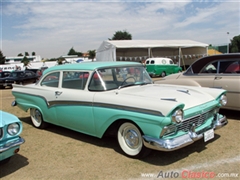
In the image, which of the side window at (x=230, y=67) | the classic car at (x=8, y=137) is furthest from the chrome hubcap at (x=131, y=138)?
the side window at (x=230, y=67)

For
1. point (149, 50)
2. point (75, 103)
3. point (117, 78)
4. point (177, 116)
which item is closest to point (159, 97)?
point (177, 116)

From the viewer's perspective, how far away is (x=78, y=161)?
3.98m

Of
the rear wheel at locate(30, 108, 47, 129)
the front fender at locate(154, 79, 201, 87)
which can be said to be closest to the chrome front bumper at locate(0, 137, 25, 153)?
the rear wheel at locate(30, 108, 47, 129)

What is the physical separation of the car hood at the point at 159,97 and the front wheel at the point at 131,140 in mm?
388

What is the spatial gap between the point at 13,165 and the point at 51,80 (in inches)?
82.2

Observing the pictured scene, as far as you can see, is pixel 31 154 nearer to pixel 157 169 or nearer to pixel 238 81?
pixel 157 169

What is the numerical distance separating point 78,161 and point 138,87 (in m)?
1.70

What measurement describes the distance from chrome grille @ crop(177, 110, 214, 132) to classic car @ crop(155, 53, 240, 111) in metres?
1.94

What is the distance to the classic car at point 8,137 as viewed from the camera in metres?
3.37

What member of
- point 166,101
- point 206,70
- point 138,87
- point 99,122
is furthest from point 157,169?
point 206,70

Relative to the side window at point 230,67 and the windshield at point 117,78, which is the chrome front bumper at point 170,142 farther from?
the side window at point 230,67

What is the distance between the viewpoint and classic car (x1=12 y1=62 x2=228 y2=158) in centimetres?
346

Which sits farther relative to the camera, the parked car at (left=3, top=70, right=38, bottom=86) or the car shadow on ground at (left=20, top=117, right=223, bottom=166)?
the parked car at (left=3, top=70, right=38, bottom=86)

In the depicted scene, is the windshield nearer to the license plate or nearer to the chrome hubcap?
the chrome hubcap
